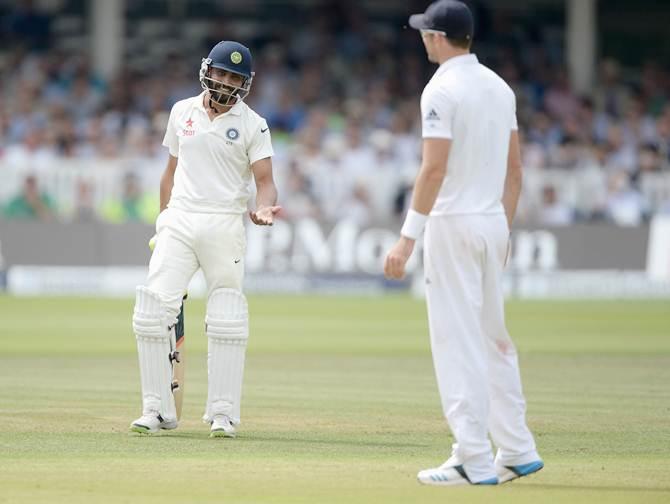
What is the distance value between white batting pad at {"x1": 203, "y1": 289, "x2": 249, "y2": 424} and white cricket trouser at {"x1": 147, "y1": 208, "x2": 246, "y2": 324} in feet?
0.31

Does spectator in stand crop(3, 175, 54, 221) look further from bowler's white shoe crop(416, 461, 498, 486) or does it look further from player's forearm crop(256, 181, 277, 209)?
bowler's white shoe crop(416, 461, 498, 486)

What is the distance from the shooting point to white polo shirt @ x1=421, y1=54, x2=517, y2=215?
6.02 metres

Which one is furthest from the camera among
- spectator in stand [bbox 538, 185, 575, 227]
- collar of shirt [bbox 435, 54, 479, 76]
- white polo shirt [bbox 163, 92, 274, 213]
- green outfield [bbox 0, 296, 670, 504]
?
spectator in stand [bbox 538, 185, 575, 227]

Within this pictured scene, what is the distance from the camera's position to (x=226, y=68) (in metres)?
7.66

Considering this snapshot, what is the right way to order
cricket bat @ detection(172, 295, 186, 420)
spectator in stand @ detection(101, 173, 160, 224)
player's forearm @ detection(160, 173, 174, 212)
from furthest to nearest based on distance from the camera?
spectator in stand @ detection(101, 173, 160, 224), player's forearm @ detection(160, 173, 174, 212), cricket bat @ detection(172, 295, 186, 420)

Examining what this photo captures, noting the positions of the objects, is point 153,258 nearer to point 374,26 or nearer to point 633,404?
point 633,404

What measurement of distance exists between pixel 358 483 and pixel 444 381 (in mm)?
556

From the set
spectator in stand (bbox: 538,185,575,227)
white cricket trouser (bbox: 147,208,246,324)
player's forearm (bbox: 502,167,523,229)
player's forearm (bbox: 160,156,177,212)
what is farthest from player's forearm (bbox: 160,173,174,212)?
spectator in stand (bbox: 538,185,575,227)

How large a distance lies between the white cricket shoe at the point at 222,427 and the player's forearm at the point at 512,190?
6.62ft

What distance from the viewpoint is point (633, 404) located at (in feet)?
30.7

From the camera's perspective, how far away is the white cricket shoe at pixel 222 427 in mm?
7555

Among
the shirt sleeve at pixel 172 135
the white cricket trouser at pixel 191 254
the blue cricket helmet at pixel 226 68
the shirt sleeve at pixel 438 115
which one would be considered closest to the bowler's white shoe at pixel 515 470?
the shirt sleeve at pixel 438 115

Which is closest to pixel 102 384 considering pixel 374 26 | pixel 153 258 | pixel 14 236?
→ pixel 153 258

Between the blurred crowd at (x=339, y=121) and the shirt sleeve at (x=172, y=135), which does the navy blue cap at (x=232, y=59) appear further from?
the blurred crowd at (x=339, y=121)
